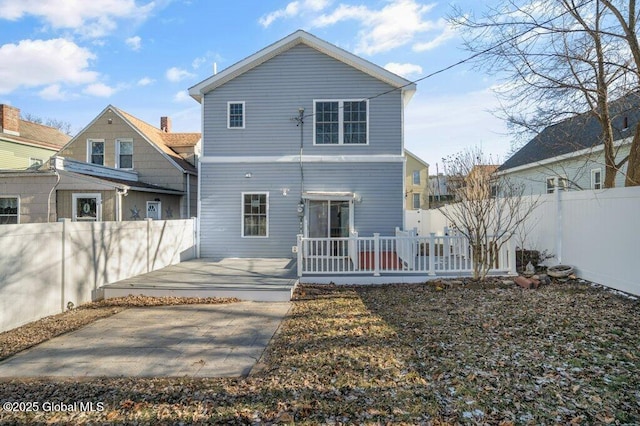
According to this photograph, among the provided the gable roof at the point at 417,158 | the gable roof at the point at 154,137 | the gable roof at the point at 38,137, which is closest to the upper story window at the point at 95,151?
the gable roof at the point at 154,137

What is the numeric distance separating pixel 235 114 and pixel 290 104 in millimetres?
1954

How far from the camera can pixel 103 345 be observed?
4.82m

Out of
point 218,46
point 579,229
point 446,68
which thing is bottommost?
point 579,229

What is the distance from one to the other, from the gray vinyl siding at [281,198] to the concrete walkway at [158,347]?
572 centimetres

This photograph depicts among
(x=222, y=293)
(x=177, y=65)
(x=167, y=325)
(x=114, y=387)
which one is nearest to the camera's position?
(x=114, y=387)

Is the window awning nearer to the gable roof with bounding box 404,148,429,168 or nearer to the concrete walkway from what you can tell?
the concrete walkway

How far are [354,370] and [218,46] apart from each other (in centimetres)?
1223

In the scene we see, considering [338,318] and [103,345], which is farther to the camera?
[338,318]

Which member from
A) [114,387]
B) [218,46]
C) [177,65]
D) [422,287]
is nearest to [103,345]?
[114,387]

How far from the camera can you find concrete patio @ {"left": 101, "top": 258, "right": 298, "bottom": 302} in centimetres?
759

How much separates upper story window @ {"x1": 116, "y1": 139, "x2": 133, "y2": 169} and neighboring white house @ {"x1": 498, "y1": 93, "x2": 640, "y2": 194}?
16306mm

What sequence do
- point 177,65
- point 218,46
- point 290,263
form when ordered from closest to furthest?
point 290,263, point 218,46, point 177,65

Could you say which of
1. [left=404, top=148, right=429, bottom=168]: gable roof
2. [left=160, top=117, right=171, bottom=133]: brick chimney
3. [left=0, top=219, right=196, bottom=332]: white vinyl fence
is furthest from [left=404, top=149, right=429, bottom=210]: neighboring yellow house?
[left=0, top=219, right=196, bottom=332]: white vinyl fence

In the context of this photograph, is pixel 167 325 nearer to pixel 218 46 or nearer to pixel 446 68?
pixel 446 68
